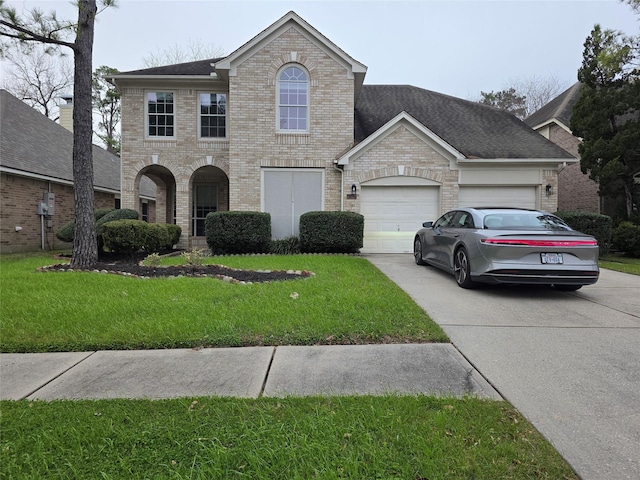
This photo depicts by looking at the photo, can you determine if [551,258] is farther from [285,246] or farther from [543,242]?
[285,246]

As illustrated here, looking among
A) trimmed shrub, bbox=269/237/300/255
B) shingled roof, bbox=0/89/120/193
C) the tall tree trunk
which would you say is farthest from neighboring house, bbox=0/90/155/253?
trimmed shrub, bbox=269/237/300/255

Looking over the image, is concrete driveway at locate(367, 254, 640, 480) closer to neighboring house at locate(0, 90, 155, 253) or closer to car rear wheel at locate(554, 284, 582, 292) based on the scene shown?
car rear wheel at locate(554, 284, 582, 292)

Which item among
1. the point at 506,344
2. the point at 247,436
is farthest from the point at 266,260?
the point at 247,436

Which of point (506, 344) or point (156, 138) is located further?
point (156, 138)

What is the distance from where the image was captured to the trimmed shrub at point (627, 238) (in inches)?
483

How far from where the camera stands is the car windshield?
19.6 ft

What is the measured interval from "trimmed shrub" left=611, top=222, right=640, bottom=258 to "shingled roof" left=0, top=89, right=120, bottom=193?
22023 millimetres

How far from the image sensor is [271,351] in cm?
360

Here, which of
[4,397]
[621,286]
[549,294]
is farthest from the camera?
[621,286]

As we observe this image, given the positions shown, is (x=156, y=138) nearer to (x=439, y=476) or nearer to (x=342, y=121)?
(x=342, y=121)

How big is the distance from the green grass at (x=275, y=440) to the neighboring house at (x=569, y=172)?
18766 millimetres

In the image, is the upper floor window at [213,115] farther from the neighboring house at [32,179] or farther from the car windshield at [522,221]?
the car windshield at [522,221]

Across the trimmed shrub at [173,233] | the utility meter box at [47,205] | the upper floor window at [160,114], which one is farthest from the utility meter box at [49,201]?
the trimmed shrub at [173,233]

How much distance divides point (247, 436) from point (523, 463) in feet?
5.13
